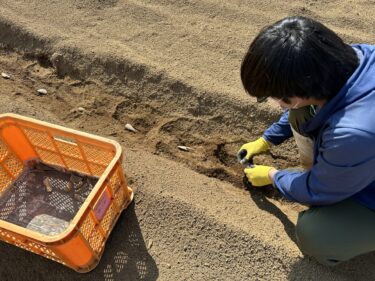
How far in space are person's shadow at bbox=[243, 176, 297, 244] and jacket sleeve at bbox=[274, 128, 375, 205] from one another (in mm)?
327

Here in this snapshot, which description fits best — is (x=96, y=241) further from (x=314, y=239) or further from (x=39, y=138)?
(x=314, y=239)

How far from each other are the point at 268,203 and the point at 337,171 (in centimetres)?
72

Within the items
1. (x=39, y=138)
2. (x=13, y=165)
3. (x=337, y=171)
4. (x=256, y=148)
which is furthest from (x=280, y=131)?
(x=13, y=165)

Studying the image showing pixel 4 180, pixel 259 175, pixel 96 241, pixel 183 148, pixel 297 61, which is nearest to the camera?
pixel 297 61

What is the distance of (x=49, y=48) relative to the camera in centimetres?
288

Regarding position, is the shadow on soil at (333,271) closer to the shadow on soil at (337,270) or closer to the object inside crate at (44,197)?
the shadow on soil at (337,270)

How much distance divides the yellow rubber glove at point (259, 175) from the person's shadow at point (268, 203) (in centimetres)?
12

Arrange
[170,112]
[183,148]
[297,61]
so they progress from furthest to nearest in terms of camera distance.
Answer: [170,112] → [183,148] → [297,61]

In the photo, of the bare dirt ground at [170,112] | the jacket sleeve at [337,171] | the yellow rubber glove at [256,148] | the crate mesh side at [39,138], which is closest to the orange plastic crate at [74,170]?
the crate mesh side at [39,138]

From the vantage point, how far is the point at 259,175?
194 centimetres

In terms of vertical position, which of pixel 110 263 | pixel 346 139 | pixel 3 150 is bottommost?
pixel 110 263

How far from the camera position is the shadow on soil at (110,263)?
184cm

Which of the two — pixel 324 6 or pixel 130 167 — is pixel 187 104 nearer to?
pixel 130 167

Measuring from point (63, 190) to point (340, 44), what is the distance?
146cm
